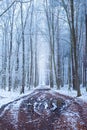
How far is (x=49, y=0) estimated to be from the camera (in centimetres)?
2622

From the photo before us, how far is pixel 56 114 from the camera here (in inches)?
327

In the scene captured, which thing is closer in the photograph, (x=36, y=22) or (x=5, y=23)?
(x=5, y=23)

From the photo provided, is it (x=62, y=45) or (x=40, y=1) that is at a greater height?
(x=40, y=1)

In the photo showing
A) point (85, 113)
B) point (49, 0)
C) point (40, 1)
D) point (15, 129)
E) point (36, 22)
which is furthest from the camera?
point (36, 22)

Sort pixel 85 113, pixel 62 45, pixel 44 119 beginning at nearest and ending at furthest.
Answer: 1. pixel 44 119
2. pixel 85 113
3. pixel 62 45

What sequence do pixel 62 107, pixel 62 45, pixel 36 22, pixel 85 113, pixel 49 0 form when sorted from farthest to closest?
1. pixel 62 45
2. pixel 36 22
3. pixel 49 0
4. pixel 62 107
5. pixel 85 113

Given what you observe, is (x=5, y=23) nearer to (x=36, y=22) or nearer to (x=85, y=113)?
(x=36, y=22)

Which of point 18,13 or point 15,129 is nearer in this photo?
point 15,129

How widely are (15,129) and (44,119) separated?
130 cm

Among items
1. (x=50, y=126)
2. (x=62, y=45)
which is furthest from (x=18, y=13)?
(x=50, y=126)

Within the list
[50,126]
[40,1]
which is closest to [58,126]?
[50,126]

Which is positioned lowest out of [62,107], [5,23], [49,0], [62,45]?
[62,107]

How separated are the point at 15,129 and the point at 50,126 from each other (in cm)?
101

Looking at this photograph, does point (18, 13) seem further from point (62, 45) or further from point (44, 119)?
point (44, 119)
